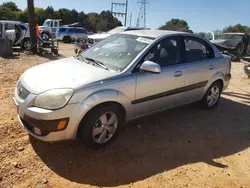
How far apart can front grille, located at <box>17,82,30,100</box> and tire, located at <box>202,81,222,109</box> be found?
3463 millimetres

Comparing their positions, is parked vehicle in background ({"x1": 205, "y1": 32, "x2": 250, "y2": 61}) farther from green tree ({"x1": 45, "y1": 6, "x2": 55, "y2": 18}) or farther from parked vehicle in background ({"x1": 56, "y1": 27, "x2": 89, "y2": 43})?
green tree ({"x1": 45, "y1": 6, "x2": 55, "y2": 18})

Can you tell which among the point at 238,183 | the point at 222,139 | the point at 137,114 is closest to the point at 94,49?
the point at 137,114

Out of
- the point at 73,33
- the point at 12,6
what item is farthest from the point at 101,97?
the point at 12,6

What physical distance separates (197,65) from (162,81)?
1014 millimetres

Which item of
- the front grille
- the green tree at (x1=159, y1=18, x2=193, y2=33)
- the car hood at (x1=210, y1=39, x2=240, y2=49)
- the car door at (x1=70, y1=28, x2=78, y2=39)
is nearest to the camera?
the front grille

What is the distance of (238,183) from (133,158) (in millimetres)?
1338

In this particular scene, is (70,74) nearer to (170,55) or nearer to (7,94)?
(170,55)

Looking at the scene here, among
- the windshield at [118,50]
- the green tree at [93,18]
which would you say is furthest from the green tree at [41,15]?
the windshield at [118,50]

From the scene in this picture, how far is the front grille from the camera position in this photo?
3254 mm

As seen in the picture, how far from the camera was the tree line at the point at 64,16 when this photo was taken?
43656mm

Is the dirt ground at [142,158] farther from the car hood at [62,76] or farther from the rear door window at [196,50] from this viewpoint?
the rear door window at [196,50]

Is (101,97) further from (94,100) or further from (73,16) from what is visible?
(73,16)

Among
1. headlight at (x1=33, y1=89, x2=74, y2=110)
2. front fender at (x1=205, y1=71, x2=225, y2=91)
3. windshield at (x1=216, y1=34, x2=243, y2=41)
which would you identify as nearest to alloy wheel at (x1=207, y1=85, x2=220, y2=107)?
front fender at (x1=205, y1=71, x2=225, y2=91)

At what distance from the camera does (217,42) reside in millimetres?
15703
